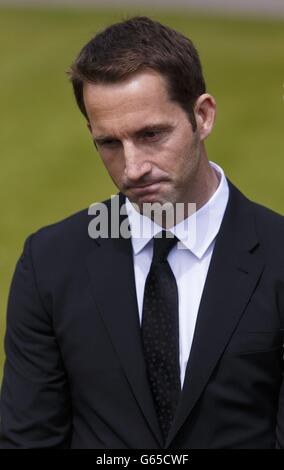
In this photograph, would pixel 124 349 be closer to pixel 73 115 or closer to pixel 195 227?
pixel 195 227

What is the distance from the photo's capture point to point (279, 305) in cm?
287

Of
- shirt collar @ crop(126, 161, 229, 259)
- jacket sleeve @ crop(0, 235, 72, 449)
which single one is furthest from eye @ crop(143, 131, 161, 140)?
jacket sleeve @ crop(0, 235, 72, 449)

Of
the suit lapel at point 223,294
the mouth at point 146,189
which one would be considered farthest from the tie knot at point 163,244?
the mouth at point 146,189

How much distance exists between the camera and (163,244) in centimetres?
296

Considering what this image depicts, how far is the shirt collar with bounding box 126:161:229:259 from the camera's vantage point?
2965 mm

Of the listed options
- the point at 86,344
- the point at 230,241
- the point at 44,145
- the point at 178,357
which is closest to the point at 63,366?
the point at 86,344

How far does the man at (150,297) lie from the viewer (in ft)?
9.16

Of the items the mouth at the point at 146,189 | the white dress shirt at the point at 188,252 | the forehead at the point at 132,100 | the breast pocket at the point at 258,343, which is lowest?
the breast pocket at the point at 258,343

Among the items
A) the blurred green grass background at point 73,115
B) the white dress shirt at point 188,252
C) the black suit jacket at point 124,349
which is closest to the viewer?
the black suit jacket at point 124,349

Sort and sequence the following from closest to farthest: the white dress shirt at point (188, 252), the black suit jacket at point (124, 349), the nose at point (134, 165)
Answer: the nose at point (134, 165) → the black suit jacket at point (124, 349) → the white dress shirt at point (188, 252)

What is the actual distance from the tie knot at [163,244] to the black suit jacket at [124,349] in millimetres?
86

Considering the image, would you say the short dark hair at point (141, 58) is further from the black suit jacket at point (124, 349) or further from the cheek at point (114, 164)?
the black suit jacket at point (124, 349)
